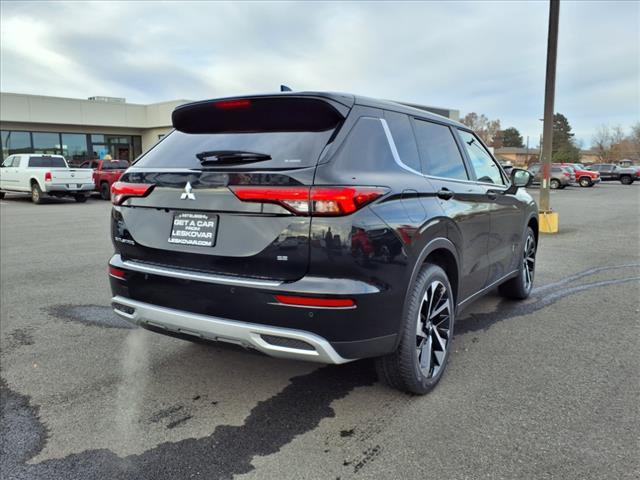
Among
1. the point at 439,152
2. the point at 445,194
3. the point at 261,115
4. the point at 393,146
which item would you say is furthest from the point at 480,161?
the point at 261,115

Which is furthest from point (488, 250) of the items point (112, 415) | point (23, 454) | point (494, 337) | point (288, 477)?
point (23, 454)

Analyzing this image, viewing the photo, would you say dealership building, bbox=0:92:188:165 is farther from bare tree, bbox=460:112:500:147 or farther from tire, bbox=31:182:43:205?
bare tree, bbox=460:112:500:147

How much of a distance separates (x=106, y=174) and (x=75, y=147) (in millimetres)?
14244

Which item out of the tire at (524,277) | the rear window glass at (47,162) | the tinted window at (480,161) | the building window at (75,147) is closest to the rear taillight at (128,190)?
the tinted window at (480,161)

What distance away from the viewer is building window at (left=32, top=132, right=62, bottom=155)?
31.4 metres

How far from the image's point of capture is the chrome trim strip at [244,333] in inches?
104

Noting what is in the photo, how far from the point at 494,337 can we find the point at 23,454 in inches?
138

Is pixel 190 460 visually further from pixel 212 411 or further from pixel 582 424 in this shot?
pixel 582 424

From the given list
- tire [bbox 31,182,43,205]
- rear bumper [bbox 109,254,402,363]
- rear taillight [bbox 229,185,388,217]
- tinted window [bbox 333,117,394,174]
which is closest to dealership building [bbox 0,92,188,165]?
tire [bbox 31,182,43,205]

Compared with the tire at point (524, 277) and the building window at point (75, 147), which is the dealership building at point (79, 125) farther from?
the tire at point (524, 277)

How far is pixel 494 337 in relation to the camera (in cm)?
440

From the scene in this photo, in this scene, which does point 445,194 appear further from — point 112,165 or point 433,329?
point 112,165

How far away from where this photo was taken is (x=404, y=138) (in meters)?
3.33

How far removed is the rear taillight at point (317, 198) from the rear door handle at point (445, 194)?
34.8 inches
